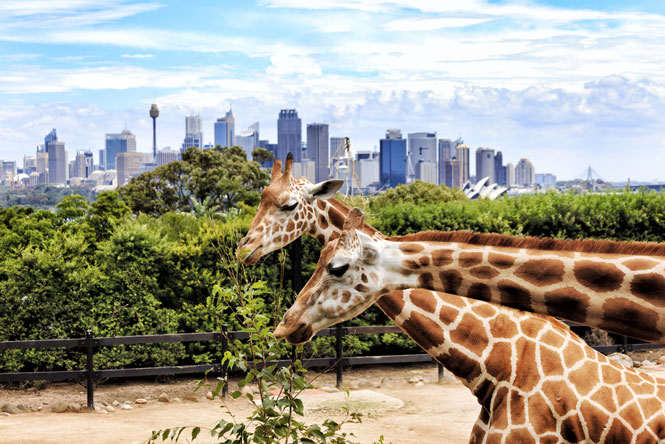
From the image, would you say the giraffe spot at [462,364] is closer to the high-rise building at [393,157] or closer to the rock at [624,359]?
the rock at [624,359]

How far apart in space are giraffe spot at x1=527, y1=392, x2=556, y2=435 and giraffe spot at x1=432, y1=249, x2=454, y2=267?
1419 millimetres

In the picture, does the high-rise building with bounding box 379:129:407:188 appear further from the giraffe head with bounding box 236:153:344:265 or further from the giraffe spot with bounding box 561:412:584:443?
the giraffe spot with bounding box 561:412:584:443

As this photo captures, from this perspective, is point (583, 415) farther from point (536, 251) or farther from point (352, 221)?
point (352, 221)

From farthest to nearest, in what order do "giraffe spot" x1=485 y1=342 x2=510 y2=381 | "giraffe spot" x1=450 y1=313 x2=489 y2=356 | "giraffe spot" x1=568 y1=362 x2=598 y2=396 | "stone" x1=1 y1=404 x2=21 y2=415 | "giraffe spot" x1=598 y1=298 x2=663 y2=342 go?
1. "stone" x1=1 y1=404 x2=21 y2=415
2. "giraffe spot" x1=450 y1=313 x2=489 y2=356
3. "giraffe spot" x1=485 y1=342 x2=510 y2=381
4. "giraffe spot" x1=568 y1=362 x2=598 y2=396
5. "giraffe spot" x1=598 y1=298 x2=663 y2=342

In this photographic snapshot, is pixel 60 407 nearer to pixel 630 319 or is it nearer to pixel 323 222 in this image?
pixel 323 222

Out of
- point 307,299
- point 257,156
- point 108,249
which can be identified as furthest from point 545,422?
point 257,156

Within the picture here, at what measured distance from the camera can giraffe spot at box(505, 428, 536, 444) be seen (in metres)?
4.23

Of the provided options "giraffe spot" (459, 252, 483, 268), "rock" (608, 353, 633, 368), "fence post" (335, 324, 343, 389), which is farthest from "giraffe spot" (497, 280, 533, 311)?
"rock" (608, 353, 633, 368)

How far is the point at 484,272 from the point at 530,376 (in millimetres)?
1409

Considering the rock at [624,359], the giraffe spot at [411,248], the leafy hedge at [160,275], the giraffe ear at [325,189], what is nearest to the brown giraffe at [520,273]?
the giraffe spot at [411,248]

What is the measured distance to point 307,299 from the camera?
340cm

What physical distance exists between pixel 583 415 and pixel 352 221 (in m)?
1.93

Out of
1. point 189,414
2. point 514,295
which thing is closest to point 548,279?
point 514,295

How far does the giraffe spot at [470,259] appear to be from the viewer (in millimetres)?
3352
